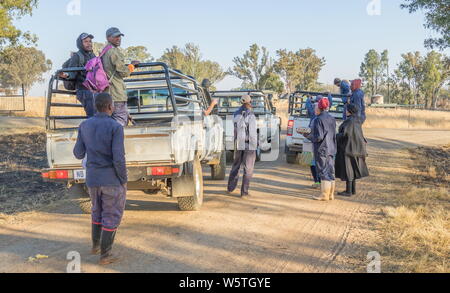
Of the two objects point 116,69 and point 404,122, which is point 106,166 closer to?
point 116,69

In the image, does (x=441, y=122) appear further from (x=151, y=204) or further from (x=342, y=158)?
(x=151, y=204)

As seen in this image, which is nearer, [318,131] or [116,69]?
[116,69]

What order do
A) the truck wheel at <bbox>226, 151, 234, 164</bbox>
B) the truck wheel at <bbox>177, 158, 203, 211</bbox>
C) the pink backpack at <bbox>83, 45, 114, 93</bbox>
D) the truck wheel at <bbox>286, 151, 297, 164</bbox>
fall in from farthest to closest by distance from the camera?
the truck wheel at <bbox>226, 151, 234, 164</bbox> < the truck wheel at <bbox>286, 151, 297, 164</bbox> < the truck wheel at <bbox>177, 158, 203, 211</bbox> < the pink backpack at <bbox>83, 45, 114, 93</bbox>

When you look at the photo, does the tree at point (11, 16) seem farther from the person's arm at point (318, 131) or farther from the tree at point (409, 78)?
the tree at point (409, 78)

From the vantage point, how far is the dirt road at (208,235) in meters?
4.98

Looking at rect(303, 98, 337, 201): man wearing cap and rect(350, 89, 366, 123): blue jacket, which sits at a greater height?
rect(350, 89, 366, 123): blue jacket

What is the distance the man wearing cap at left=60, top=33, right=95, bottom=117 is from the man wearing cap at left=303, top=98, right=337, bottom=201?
3.86 metres

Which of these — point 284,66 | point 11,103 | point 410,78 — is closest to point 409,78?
point 410,78

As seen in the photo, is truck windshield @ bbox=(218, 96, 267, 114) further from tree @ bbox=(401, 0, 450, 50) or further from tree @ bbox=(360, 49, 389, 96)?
tree @ bbox=(360, 49, 389, 96)

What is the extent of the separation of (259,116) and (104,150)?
811 centimetres

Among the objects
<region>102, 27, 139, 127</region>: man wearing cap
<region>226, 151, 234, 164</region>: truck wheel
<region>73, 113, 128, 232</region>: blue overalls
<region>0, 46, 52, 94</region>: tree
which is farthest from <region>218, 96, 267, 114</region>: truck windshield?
<region>0, 46, 52, 94</region>: tree

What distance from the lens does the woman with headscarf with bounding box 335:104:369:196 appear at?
854 cm

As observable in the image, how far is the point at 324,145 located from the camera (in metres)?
8.29
